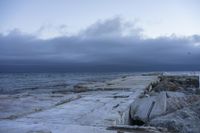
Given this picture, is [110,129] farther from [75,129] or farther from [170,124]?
[170,124]

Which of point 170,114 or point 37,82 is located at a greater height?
point 170,114

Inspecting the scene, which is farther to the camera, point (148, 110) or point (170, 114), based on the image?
point (148, 110)

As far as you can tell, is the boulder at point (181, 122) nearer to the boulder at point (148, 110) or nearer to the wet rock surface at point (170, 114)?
the wet rock surface at point (170, 114)

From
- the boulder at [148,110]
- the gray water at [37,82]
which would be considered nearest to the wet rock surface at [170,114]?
the boulder at [148,110]

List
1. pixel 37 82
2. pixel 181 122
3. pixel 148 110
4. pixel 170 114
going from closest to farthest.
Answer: pixel 181 122 < pixel 170 114 < pixel 148 110 < pixel 37 82

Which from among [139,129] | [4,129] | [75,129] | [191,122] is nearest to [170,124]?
[191,122]

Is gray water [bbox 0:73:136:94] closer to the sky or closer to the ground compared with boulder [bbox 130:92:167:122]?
closer to the ground

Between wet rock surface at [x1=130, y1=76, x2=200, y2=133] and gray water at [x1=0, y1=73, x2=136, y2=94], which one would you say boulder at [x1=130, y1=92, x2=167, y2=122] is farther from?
gray water at [x1=0, y1=73, x2=136, y2=94]

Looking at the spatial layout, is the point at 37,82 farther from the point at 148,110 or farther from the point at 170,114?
the point at 170,114

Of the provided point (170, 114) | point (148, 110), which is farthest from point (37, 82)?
point (170, 114)

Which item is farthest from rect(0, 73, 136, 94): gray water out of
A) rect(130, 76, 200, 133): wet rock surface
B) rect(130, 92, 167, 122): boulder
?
rect(130, 76, 200, 133): wet rock surface

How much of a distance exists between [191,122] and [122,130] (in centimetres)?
152

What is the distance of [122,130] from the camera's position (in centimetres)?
403

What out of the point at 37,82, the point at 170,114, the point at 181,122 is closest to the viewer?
the point at 181,122
